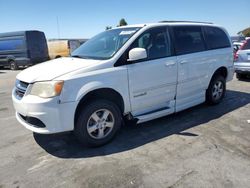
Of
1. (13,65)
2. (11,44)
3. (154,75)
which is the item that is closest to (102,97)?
(154,75)

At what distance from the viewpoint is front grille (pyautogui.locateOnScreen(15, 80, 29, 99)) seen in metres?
3.84

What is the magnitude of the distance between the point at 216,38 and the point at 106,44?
9.32 ft

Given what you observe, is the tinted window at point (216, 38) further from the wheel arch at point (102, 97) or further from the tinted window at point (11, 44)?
the tinted window at point (11, 44)

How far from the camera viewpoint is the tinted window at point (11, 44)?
1770cm

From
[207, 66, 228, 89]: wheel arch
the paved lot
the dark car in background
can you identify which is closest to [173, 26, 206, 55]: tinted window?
[207, 66, 228, 89]: wheel arch

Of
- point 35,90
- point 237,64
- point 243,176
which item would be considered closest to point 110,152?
point 35,90

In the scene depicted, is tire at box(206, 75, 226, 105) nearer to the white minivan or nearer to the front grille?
the white minivan

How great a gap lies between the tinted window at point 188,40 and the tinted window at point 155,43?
0.89 feet

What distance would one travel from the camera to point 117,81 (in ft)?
13.2

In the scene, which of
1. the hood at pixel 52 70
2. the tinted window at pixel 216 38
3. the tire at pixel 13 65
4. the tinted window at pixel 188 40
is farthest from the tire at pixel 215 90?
the tire at pixel 13 65

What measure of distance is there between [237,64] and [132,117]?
6125 mm

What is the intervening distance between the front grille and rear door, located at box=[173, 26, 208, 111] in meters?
2.76

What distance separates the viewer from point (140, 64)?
4285 mm

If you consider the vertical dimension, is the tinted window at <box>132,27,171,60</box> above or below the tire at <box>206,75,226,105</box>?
above
